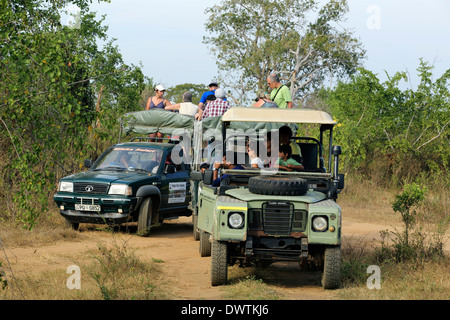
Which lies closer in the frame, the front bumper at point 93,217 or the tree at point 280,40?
the front bumper at point 93,217

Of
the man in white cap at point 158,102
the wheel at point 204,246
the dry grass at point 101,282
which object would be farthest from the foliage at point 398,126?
the dry grass at point 101,282

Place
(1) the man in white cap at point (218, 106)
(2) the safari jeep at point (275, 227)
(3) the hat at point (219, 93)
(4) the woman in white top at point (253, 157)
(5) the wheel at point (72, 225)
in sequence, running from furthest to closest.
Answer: (3) the hat at point (219, 93) → (1) the man in white cap at point (218, 106) → (5) the wheel at point (72, 225) → (4) the woman in white top at point (253, 157) → (2) the safari jeep at point (275, 227)

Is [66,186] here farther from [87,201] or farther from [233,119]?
[233,119]

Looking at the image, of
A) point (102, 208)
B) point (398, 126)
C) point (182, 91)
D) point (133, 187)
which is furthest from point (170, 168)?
point (182, 91)

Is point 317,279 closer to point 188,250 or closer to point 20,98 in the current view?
point 188,250

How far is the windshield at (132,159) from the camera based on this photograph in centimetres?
1335

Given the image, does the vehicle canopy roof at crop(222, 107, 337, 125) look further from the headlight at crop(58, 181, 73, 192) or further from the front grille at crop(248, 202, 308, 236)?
the headlight at crop(58, 181, 73, 192)

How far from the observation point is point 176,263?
9.98 m

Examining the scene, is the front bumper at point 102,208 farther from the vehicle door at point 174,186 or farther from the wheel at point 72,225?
the vehicle door at point 174,186

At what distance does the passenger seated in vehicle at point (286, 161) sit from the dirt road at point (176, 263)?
4.98ft

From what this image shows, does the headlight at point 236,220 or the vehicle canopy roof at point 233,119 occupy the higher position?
the vehicle canopy roof at point 233,119

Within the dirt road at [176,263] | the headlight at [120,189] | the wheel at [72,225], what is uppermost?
the headlight at [120,189]

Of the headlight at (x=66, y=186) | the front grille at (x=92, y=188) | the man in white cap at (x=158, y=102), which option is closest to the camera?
the front grille at (x=92, y=188)

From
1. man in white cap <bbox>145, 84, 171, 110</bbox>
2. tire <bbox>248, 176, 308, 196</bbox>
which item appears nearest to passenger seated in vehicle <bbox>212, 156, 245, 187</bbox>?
tire <bbox>248, 176, 308, 196</bbox>
